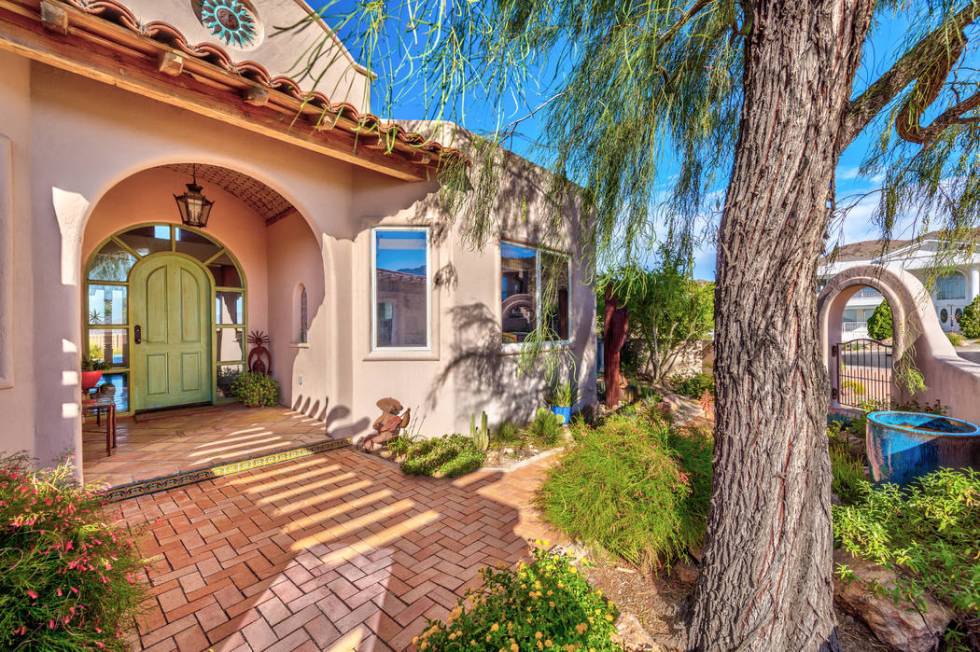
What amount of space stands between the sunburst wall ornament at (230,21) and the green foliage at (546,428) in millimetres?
7612

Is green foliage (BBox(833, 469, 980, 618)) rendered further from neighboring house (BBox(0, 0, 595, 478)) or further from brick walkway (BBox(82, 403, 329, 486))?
brick walkway (BBox(82, 403, 329, 486))

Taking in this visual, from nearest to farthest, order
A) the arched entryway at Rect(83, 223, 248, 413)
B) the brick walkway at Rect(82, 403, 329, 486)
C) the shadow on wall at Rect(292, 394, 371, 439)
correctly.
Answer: the brick walkway at Rect(82, 403, 329, 486) → the shadow on wall at Rect(292, 394, 371, 439) → the arched entryway at Rect(83, 223, 248, 413)

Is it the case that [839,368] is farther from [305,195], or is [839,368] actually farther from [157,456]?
[157,456]

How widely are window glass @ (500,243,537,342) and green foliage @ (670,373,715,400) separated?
17.0ft

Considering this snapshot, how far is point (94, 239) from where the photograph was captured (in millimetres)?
5504

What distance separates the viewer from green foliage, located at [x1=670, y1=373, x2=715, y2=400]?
28.8ft

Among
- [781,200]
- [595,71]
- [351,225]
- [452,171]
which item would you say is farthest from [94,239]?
[781,200]

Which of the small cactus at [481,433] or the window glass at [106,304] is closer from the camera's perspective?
the small cactus at [481,433]

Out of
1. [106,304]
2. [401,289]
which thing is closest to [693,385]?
[401,289]

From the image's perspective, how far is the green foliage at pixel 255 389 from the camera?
664 cm

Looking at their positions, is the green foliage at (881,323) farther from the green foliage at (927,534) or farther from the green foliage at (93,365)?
the green foliage at (93,365)

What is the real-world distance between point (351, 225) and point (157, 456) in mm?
3530

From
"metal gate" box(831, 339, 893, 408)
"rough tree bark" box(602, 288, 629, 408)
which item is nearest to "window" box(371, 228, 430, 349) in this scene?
"rough tree bark" box(602, 288, 629, 408)

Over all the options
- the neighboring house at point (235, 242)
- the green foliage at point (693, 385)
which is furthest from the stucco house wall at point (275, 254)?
the green foliage at point (693, 385)
